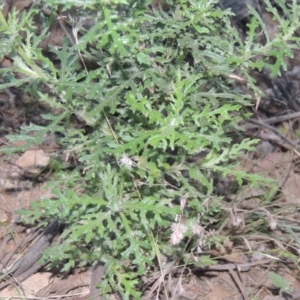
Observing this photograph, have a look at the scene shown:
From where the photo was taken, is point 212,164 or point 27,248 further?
point 27,248

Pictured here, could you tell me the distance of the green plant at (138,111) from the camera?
6.49 ft

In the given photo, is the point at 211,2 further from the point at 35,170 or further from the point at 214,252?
the point at 35,170

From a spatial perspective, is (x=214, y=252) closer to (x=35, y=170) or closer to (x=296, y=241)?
(x=296, y=241)

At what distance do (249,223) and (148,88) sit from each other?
3.11ft

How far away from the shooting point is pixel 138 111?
7.22 ft

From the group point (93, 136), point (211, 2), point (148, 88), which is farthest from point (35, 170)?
point (211, 2)

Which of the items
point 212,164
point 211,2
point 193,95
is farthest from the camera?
point 212,164

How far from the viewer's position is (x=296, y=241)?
264 cm

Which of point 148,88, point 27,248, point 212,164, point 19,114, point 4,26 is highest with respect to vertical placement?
point 4,26

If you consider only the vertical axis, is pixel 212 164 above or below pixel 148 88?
below

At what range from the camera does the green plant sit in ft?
6.49

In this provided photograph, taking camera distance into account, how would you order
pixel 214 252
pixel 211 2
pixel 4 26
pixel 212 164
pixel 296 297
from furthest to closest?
pixel 214 252
pixel 296 297
pixel 212 164
pixel 211 2
pixel 4 26

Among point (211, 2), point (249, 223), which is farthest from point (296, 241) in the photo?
point (211, 2)

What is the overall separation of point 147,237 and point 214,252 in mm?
496
